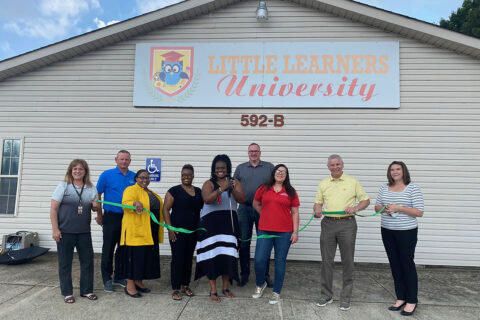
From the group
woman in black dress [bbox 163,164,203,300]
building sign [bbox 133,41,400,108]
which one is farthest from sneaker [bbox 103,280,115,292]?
building sign [bbox 133,41,400,108]

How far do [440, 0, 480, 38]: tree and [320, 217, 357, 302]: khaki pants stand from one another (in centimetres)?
1639

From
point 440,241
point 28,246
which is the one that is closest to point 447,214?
point 440,241

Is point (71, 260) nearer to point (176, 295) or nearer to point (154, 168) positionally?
point (176, 295)

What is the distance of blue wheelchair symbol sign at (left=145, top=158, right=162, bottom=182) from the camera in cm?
630

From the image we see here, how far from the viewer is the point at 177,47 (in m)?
6.48

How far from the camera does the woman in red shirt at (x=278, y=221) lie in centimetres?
388

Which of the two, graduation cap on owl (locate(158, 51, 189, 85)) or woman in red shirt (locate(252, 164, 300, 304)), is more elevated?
graduation cap on owl (locate(158, 51, 189, 85))

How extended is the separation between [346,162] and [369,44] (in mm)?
2326

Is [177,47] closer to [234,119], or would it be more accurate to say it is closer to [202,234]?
[234,119]

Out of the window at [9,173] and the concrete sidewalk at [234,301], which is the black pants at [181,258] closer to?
the concrete sidewalk at [234,301]

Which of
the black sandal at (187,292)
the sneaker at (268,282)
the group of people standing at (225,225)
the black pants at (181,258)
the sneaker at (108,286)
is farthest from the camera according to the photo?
the sneaker at (268,282)

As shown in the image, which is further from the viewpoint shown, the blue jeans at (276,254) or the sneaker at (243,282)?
the sneaker at (243,282)

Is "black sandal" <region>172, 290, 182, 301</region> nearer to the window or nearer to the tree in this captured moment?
the window

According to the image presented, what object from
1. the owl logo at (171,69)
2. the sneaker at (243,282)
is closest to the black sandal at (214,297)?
the sneaker at (243,282)
